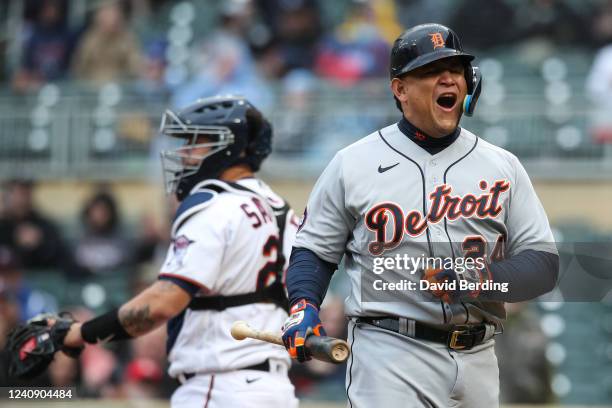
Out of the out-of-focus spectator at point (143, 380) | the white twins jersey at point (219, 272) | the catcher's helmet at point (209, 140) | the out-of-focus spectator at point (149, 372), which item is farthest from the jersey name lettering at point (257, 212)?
the out-of-focus spectator at point (143, 380)

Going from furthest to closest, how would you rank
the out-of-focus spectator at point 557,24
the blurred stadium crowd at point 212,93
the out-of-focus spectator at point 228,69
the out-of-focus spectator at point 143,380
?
the out-of-focus spectator at point 557,24, the out-of-focus spectator at point 228,69, the blurred stadium crowd at point 212,93, the out-of-focus spectator at point 143,380

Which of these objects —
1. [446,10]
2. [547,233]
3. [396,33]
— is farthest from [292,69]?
[547,233]

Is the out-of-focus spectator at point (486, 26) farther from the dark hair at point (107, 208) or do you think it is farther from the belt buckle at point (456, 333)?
the belt buckle at point (456, 333)

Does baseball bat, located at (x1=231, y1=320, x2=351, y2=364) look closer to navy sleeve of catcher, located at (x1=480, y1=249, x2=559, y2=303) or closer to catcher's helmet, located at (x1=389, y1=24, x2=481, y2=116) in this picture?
navy sleeve of catcher, located at (x1=480, y1=249, x2=559, y2=303)

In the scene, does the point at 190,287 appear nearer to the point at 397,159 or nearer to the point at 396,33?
the point at 397,159

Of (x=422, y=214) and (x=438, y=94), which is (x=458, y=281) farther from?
(x=438, y=94)

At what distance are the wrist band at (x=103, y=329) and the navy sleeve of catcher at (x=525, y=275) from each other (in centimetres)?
174

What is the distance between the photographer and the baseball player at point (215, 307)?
16.0ft

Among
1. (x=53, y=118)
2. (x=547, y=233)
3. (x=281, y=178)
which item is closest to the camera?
(x=547, y=233)

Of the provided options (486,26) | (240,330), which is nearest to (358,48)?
(486,26)

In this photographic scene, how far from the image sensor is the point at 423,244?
3.99 metres

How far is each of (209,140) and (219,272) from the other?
72 centimetres

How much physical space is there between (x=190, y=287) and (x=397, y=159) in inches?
47.8

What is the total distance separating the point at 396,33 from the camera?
1264 cm
